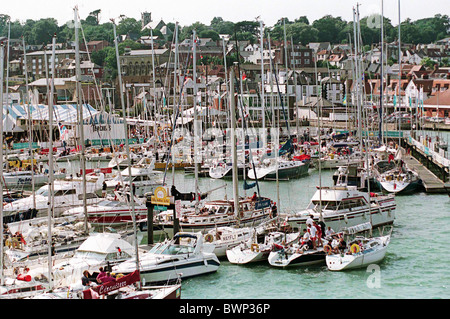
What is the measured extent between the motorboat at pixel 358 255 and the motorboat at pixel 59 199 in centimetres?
926

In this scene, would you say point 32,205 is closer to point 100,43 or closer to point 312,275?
point 312,275

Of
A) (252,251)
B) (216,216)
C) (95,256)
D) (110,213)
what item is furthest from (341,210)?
(95,256)

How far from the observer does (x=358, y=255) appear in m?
16.5

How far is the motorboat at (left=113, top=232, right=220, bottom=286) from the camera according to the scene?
596 inches

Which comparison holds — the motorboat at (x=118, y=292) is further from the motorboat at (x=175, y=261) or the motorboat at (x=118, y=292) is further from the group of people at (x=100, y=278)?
the motorboat at (x=175, y=261)

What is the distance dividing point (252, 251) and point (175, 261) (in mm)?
2449

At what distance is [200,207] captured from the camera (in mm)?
20828

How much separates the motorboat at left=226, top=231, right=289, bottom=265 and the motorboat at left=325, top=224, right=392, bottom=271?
5.56 feet

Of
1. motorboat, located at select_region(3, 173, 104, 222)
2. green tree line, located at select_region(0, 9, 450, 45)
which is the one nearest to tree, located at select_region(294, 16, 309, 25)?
green tree line, located at select_region(0, 9, 450, 45)

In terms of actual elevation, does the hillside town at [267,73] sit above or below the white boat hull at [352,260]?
above

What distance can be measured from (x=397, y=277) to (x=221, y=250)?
455 centimetres

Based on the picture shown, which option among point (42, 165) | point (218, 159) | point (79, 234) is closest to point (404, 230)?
point (79, 234)

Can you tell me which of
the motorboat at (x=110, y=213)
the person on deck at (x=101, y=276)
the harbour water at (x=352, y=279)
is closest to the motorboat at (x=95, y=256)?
the person on deck at (x=101, y=276)

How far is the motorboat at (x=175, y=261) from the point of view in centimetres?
1513
